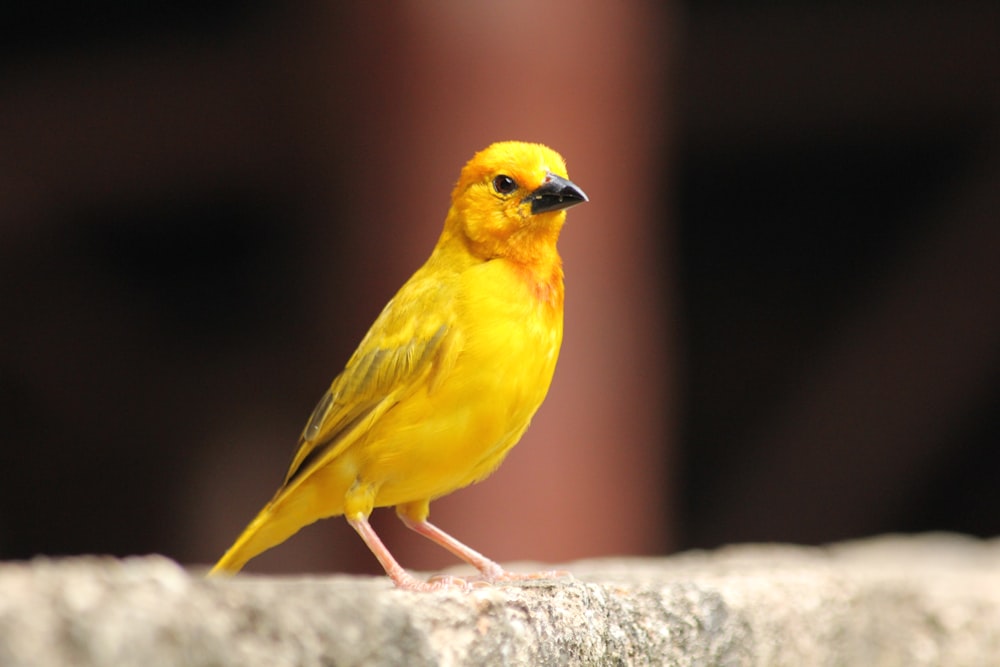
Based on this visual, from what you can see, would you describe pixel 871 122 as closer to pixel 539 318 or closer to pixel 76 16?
pixel 76 16

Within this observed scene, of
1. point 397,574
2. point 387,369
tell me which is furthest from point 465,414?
point 397,574

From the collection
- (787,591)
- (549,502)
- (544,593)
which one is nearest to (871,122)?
(549,502)

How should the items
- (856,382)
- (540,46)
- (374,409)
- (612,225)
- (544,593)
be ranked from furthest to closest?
1. (856,382)
2. (612,225)
3. (540,46)
4. (374,409)
5. (544,593)

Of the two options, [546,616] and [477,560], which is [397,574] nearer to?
A: [477,560]

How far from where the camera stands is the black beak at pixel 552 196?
292cm

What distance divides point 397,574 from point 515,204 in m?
0.86

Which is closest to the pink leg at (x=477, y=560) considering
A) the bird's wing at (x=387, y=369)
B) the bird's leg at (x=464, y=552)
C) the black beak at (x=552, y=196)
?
the bird's leg at (x=464, y=552)

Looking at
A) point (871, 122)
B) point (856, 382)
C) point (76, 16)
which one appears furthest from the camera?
point (856, 382)

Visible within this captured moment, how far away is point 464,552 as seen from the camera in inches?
122

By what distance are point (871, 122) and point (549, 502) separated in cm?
343

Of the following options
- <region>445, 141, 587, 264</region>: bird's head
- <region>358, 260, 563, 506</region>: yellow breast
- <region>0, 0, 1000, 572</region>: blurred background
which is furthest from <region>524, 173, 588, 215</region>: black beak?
<region>0, 0, 1000, 572</region>: blurred background

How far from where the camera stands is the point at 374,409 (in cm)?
285

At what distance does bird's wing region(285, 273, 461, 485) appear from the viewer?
2.81 meters

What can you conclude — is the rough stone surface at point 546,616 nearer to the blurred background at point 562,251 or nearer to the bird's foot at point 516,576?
the bird's foot at point 516,576
